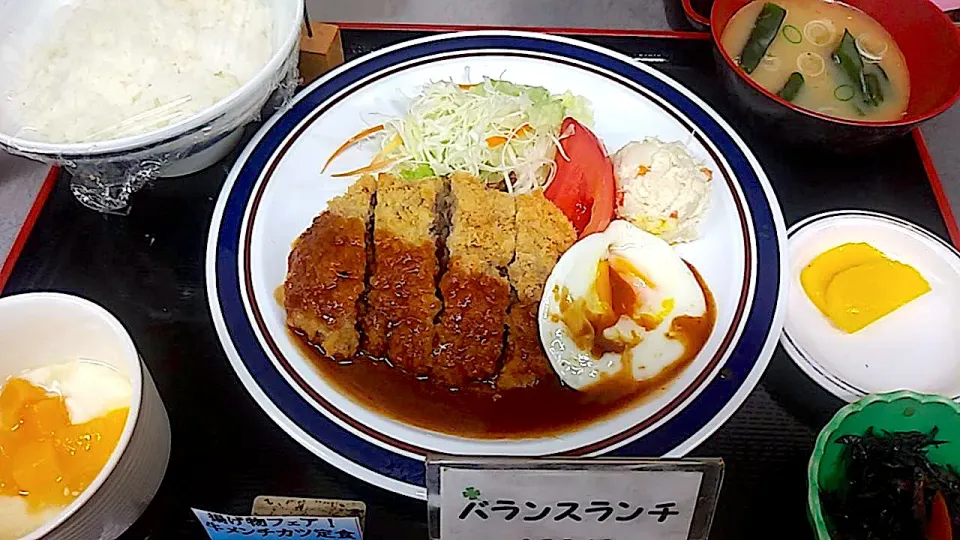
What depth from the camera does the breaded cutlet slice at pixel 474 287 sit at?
1.73m

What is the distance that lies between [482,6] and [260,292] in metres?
1.52

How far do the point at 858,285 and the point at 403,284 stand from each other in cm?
102

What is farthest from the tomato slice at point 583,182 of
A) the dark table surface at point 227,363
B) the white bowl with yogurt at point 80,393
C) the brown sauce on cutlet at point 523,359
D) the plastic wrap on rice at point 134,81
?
the white bowl with yogurt at point 80,393

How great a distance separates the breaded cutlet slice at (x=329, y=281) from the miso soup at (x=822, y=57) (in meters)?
1.13

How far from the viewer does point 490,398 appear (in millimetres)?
1729

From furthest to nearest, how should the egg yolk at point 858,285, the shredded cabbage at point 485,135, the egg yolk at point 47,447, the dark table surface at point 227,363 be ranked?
the shredded cabbage at point 485,135, the egg yolk at point 858,285, the dark table surface at point 227,363, the egg yolk at point 47,447

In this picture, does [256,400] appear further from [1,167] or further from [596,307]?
[1,167]

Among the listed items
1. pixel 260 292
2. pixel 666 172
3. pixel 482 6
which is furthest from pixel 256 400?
pixel 482 6

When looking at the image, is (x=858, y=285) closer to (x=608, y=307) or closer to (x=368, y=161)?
(x=608, y=307)

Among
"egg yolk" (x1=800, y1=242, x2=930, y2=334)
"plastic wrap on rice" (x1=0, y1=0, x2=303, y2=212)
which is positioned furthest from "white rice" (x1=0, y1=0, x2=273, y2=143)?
"egg yolk" (x1=800, y1=242, x2=930, y2=334)

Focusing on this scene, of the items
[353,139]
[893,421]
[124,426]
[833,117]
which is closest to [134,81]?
[353,139]

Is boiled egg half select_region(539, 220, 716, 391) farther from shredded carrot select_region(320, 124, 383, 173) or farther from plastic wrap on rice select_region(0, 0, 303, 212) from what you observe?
plastic wrap on rice select_region(0, 0, 303, 212)

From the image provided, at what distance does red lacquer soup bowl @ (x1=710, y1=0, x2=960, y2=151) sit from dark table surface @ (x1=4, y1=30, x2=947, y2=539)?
123 mm

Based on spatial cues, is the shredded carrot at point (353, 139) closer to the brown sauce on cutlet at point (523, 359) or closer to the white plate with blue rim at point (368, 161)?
the white plate with blue rim at point (368, 161)
